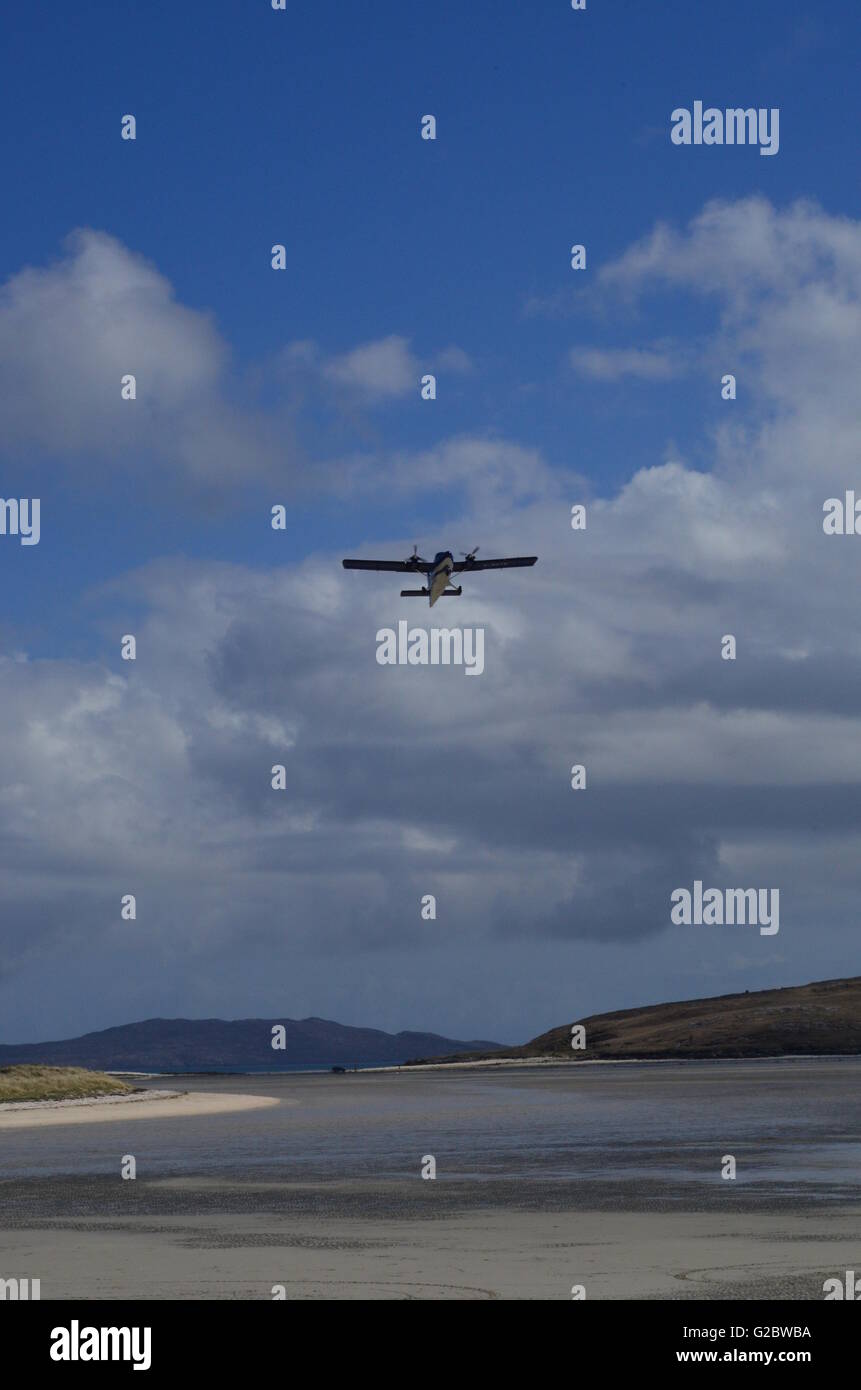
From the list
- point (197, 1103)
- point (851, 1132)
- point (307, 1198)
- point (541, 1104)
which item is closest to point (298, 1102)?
point (197, 1103)

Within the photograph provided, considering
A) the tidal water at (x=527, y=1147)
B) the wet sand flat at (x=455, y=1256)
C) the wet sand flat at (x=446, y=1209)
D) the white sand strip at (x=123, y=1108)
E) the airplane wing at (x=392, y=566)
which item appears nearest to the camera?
the wet sand flat at (x=455, y=1256)

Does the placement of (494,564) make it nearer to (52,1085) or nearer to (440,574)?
(440,574)

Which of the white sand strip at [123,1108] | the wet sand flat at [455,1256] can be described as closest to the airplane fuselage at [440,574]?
the white sand strip at [123,1108]

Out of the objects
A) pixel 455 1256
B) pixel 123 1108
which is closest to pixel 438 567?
pixel 123 1108

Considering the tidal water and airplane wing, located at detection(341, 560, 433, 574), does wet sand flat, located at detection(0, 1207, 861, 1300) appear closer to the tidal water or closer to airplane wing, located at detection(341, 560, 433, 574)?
the tidal water

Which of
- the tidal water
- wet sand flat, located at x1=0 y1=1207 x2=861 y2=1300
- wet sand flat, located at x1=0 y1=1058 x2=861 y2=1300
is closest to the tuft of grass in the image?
the tidal water

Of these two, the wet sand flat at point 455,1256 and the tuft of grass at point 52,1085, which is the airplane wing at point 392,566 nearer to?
the tuft of grass at point 52,1085
